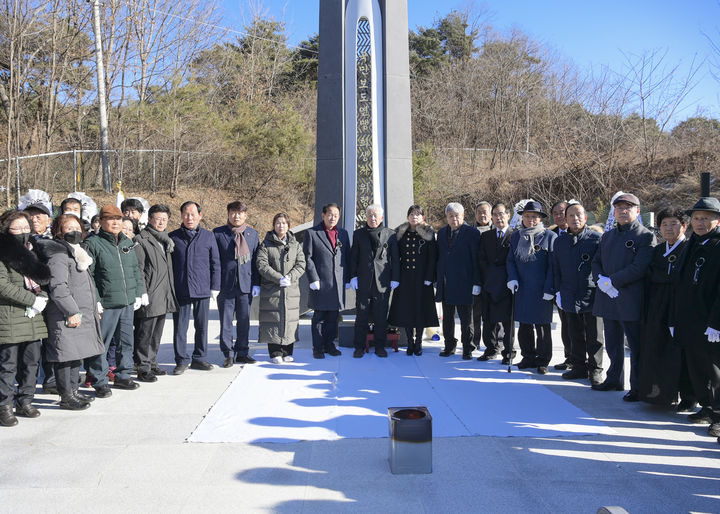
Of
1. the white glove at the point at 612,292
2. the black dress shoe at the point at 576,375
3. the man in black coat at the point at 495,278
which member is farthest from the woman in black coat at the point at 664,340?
the man in black coat at the point at 495,278

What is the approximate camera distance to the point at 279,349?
6.11m

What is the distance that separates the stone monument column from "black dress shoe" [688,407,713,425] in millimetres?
4004

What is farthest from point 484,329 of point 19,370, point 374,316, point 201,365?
point 19,370

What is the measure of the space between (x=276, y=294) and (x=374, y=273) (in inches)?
46.0

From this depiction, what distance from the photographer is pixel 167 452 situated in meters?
3.60

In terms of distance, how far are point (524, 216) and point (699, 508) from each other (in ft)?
11.3

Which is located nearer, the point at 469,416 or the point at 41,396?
the point at 469,416

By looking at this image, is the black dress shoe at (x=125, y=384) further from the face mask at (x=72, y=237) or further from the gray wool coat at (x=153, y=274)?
the face mask at (x=72, y=237)

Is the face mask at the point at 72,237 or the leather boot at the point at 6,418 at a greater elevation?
the face mask at the point at 72,237

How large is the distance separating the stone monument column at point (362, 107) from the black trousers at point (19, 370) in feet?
12.9

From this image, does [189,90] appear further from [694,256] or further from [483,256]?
[694,256]

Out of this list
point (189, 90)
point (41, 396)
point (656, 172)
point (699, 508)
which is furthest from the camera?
point (189, 90)

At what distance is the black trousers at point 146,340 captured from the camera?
17.6 ft

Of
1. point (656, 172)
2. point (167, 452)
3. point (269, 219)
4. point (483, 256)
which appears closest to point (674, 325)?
point (483, 256)
